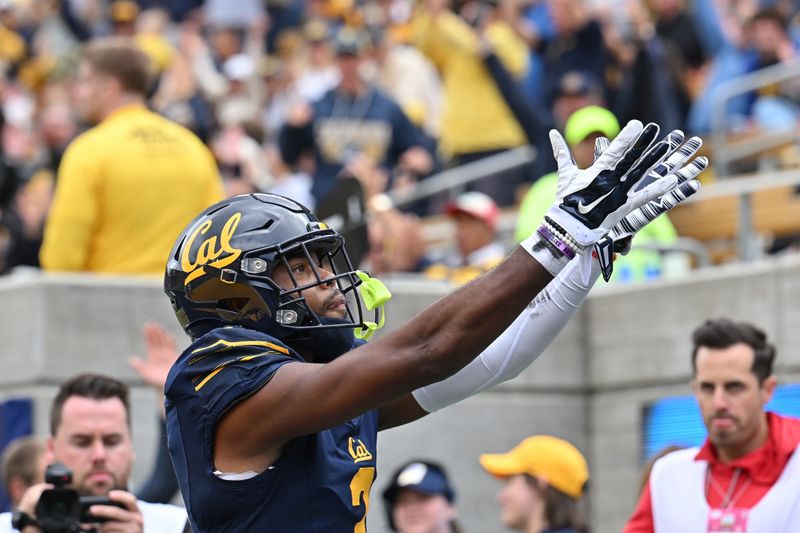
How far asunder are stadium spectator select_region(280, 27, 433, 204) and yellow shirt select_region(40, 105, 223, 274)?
351 cm

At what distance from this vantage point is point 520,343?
4.05 meters

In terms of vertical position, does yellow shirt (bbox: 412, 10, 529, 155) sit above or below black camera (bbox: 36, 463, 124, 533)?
above

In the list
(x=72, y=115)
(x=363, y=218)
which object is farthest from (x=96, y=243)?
(x=72, y=115)

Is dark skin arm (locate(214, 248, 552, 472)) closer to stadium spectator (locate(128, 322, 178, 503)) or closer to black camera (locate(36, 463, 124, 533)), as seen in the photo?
black camera (locate(36, 463, 124, 533))

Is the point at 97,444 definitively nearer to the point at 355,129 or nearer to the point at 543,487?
the point at 543,487

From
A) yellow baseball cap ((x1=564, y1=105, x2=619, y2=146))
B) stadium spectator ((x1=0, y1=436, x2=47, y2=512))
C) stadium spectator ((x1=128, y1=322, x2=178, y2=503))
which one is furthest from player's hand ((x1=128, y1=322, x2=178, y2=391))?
yellow baseball cap ((x1=564, y1=105, x2=619, y2=146))

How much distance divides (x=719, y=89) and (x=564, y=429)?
302 centimetres

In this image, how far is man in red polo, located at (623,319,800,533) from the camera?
5.29 m

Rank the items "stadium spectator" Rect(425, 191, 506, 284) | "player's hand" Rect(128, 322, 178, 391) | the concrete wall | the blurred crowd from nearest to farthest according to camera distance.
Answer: "player's hand" Rect(128, 322, 178, 391) < the concrete wall < "stadium spectator" Rect(425, 191, 506, 284) < the blurred crowd

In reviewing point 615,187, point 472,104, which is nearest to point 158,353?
point 615,187

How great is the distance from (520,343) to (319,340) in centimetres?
50

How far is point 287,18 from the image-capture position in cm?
1652

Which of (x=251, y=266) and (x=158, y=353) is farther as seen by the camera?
(x=158, y=353)

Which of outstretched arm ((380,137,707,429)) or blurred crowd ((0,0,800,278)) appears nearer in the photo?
outstretched arm ((380,137,707,429))
